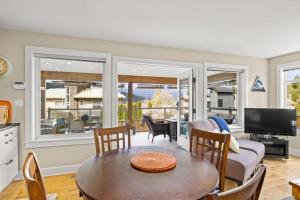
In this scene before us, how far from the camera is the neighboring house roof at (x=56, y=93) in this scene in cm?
334

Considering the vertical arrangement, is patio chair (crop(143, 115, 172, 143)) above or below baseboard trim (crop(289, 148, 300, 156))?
above

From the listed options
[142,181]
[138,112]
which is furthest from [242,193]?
[138,112]

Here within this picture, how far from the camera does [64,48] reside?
10.3 ft

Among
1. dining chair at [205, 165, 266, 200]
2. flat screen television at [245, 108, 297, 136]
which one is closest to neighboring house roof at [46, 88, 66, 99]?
dining chair at [205, 165, 266, 200]

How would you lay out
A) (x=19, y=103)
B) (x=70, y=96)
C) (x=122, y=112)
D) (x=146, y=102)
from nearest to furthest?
(x=19, y=103) → (x=70, y=96) → (x=122, y=112) → (x=146, y=102)

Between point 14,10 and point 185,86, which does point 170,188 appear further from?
point 185,86

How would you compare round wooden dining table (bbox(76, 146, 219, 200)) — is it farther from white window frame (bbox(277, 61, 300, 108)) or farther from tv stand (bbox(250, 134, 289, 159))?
white window frame (bbox(277, 61, 300, 108))

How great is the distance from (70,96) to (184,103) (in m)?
2.67

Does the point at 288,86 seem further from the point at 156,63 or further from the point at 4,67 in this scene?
the point at 4,67

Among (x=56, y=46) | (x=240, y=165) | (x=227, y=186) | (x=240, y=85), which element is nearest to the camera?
(x=240, y=165)

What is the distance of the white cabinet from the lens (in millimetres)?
2406

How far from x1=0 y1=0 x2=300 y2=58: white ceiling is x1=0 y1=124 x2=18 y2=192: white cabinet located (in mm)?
1531

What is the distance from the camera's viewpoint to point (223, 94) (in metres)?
5.71

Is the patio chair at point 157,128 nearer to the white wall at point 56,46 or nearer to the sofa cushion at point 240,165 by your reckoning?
the white wall at point 56,46
